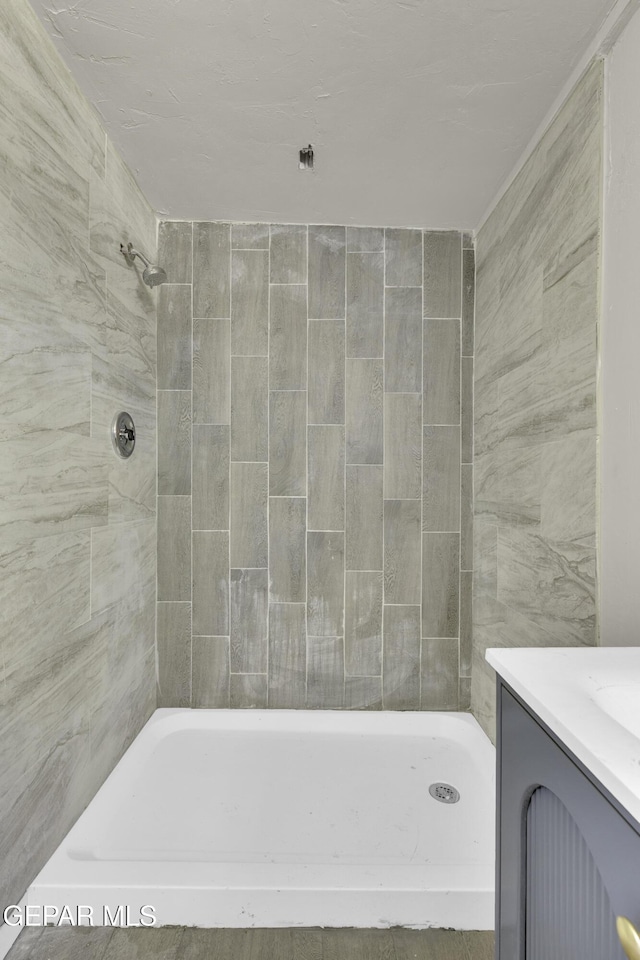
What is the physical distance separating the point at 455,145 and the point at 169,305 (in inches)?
49.9

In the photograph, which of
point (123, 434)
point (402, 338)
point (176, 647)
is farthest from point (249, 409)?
point (176, 647)

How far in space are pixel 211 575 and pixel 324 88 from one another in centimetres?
178

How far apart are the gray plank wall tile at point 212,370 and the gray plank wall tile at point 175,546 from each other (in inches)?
15.3

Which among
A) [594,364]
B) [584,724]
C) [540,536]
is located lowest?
[584,724]

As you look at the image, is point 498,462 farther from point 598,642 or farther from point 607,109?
point 607,109

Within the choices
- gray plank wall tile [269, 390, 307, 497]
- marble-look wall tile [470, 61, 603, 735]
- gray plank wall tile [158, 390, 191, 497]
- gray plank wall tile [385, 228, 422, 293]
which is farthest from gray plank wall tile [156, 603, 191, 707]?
gray plank wall tile [385, 228, 422, 293]

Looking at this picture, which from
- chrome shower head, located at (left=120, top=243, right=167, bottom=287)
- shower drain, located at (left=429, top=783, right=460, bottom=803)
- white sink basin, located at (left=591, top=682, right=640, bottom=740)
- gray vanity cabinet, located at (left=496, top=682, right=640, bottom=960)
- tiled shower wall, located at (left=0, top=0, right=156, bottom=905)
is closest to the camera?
gray vanity cabinet, located at (left=496, top=682, right=640, bottom=960)

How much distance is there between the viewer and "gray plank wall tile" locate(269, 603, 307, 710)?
90.3 inches

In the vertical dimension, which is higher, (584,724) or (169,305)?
(169,305)

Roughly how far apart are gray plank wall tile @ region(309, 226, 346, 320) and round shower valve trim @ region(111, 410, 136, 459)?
2.95ft

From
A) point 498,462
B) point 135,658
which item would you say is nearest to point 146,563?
point 135,658

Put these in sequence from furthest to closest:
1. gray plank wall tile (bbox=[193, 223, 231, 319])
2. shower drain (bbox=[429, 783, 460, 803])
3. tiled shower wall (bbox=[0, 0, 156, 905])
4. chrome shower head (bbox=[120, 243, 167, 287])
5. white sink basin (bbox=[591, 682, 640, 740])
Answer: gray plank wall tile (bbox=[193, 223, 231, 319]) → chrome shower head (bbox=[120, 243, 167, 287]) → shower drain (bbox=[429, 783, 460, 803]) → tiled shower wall (bbox=[0, 0, 156, 905]) → white sink basin (bbox=[591, 682, 640, 740])

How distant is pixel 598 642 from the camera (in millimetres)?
1311

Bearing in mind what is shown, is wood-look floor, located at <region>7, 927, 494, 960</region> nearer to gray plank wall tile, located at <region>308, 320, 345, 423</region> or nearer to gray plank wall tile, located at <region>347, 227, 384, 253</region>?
gray plank wall tile, located at <region>308, 320, 345, 423</region>
